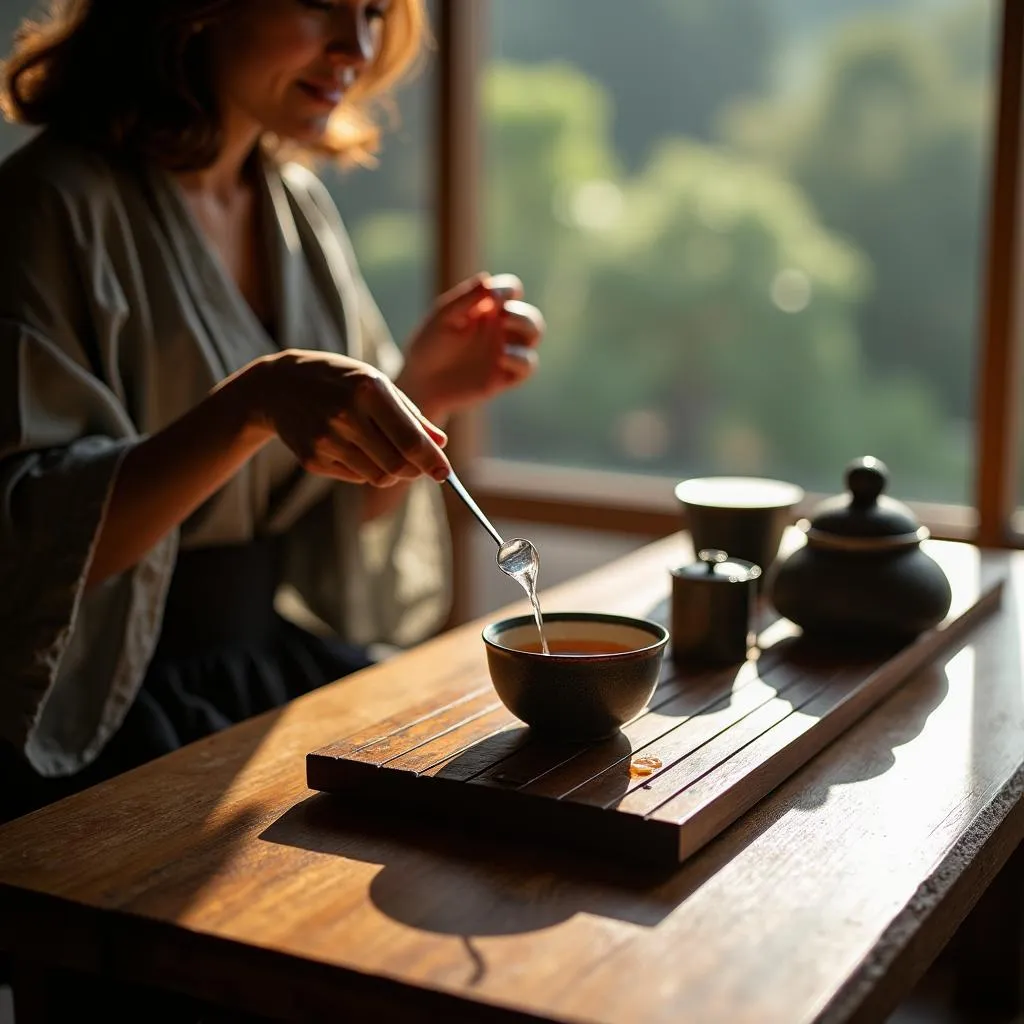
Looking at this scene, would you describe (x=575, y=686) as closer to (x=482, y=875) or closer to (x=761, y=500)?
(x=482, y=875)

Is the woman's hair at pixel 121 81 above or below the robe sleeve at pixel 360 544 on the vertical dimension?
above

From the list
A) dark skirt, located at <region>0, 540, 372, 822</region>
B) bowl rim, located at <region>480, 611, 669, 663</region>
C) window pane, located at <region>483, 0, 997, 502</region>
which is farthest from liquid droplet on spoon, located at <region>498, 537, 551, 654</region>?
window pane, located at <region>483, 0, 997, 502</region>

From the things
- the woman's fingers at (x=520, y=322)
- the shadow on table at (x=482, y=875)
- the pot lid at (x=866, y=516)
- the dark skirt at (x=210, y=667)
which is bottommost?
the dark skirt at (x=210, y=667)

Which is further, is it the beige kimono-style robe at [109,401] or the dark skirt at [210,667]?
the dark skirt at [210,667]

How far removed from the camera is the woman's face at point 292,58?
5.59ft

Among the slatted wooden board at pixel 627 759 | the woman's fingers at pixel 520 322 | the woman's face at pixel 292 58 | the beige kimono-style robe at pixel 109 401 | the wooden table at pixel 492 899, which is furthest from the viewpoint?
the woman's fingers at pixel 520 322

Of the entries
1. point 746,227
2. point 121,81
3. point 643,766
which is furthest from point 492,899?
point 746,227

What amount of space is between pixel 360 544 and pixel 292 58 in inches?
27.0

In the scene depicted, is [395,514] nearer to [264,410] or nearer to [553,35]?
[264,410]

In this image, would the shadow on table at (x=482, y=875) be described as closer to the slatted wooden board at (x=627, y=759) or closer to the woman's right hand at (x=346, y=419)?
the slatted wooden board at (x=627, y=759)

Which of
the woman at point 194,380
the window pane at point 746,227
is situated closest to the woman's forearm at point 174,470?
the woman at point 194,380

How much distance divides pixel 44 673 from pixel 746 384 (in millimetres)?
1814

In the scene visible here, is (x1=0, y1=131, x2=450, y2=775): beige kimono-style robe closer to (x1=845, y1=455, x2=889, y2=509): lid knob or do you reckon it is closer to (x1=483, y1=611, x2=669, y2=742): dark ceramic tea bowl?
(x1=483, y1=611, x2=669, y2=742): dark ceramic tea bowl

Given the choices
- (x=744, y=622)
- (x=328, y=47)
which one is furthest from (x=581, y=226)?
(x=744, y=622)
